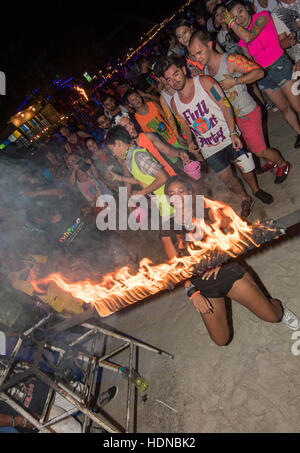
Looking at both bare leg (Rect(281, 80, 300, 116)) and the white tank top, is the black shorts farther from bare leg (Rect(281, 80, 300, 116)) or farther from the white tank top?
bare leg (Rect(281, 80, 300, 116))

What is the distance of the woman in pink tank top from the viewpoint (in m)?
3.81

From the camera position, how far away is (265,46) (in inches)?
155

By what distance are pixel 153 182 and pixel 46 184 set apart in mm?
4558

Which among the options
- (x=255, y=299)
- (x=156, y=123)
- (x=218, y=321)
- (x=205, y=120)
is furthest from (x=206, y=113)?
(x=218, y=321)

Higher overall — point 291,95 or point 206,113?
point 206,113

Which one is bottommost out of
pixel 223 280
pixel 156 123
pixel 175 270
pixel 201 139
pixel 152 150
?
pixel 223 280

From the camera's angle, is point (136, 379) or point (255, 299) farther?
point (136, 379)

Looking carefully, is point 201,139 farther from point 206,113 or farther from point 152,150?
point 152,150

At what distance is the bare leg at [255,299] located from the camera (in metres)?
2.88

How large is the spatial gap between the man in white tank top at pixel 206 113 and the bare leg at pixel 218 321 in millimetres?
2196

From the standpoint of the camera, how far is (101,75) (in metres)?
8.70

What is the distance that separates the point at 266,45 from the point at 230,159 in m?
1.88

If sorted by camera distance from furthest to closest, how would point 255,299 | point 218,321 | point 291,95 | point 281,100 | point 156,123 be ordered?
point 156,123 → point 281,100 → point 291,95 → point 218,321 → point 255,299
